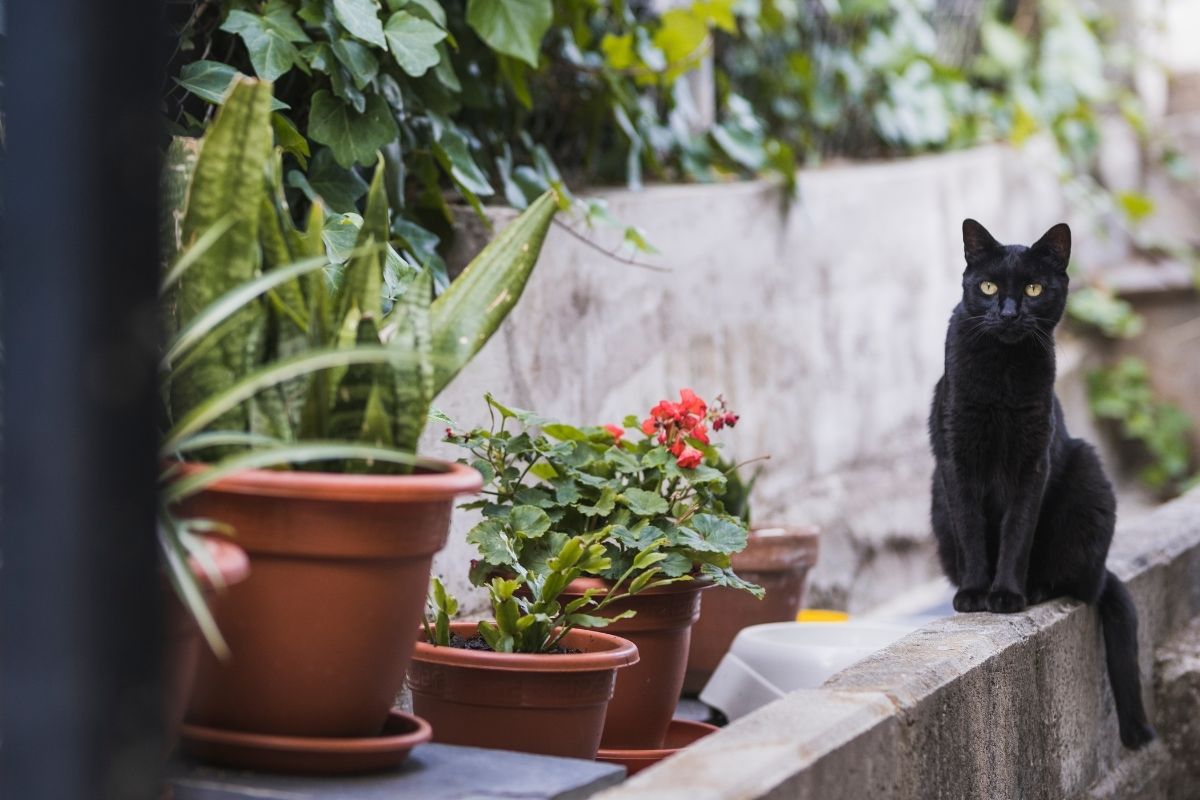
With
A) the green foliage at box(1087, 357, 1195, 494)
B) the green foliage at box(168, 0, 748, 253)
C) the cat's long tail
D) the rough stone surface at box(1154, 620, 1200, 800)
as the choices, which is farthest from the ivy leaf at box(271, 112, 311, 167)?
the green foliage at box(1087, 357, 1195, 494)

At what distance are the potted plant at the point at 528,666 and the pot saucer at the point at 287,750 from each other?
0.34 metres

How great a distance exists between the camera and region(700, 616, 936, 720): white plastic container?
2.46 meters

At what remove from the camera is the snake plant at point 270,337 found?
1388 mm

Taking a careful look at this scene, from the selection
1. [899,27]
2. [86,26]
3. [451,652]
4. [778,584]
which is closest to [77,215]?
[86,26]

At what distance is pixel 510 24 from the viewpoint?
2705mm

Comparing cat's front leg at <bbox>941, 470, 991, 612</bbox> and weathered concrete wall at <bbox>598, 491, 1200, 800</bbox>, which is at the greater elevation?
cat's front leg at <bbox>941, 470, 991, 612</bbox>

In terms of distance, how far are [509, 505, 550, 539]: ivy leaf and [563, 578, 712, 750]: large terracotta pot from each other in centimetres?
10

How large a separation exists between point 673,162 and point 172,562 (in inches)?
114

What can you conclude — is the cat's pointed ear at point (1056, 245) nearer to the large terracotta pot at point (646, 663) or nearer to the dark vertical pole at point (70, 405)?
the large terracotta pot at point (646, 663)

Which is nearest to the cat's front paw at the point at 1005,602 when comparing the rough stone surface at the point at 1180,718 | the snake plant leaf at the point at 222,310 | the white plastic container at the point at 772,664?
the white plastic container at the point at 772,664

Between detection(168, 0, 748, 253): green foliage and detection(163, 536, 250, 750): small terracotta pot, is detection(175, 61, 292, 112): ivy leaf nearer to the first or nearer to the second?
detection(168, 0, 748, 253): green foliage

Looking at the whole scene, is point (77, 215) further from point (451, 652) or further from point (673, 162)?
point (673, 162)

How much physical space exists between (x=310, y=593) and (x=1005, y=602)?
1.40 m

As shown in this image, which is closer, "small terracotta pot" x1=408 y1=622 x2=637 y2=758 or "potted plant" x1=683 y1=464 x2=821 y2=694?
"small terracotta pot" x1=408 y1=622 x2=637 y2=758
